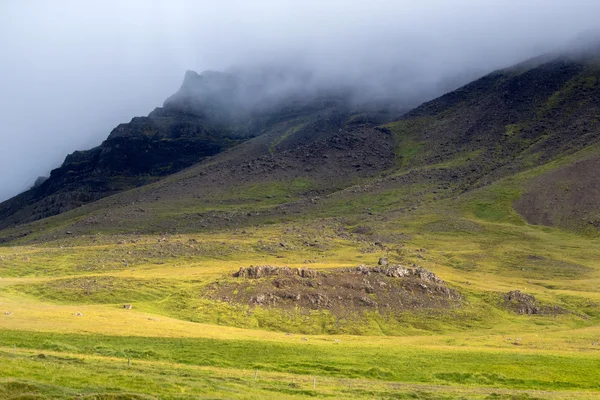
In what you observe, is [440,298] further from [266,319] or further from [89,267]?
[89,267]

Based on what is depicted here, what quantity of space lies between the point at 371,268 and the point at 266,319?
29465 millimetres

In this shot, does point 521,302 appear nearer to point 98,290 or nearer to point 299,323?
point 299,323

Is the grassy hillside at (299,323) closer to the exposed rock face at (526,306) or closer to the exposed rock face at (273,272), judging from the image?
the exposed rock face at (526,306)

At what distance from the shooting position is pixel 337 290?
9794cm

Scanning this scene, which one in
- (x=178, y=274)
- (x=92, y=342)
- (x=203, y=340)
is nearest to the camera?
(x=92, y=342)

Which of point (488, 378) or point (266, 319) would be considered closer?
point (488, 378)

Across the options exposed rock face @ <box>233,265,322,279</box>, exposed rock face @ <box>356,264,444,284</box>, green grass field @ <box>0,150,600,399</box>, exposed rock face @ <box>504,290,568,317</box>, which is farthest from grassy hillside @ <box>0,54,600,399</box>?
exposed rock face @ <box>356,264,444,284</box>

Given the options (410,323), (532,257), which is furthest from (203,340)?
(532,257)

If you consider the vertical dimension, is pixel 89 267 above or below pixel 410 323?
above

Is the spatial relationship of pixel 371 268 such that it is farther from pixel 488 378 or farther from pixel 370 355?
pixel 488 378

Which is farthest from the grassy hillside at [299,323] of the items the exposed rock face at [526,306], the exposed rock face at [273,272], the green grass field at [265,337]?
the exposed rock face at [273,272]

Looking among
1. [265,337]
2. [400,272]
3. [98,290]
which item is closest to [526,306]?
[400,272]

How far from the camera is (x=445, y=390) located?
4347 centimetres

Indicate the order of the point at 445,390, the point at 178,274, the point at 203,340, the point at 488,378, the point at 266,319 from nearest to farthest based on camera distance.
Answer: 1. the point at 445,390
2. the point at 488,378
3. the point at 203,340
4. the point at 266,319
5. the point at 178,274
